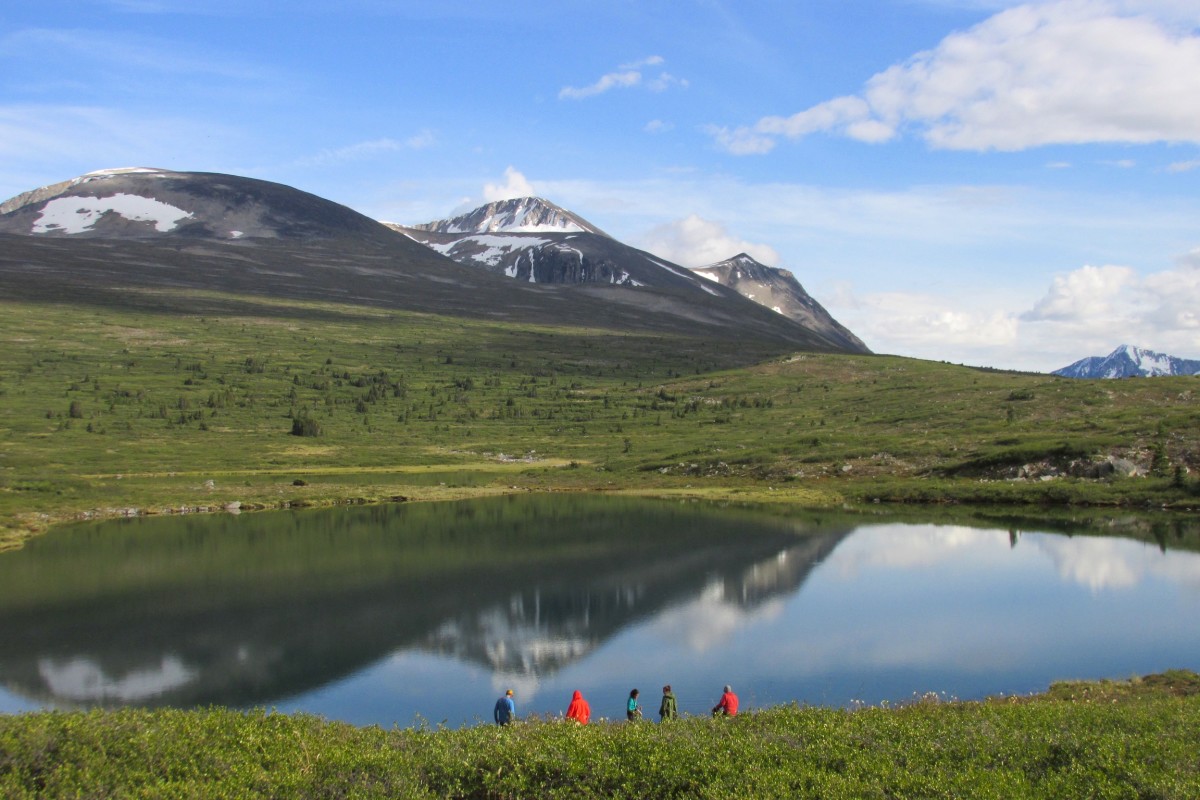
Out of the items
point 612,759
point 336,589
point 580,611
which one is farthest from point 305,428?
point 612,759

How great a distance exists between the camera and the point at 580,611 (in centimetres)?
4669

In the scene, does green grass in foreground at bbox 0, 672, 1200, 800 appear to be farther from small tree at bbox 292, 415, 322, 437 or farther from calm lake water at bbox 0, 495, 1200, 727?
small tree at bbox 292, 415, 322, 437

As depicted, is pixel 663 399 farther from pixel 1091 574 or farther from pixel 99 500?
pixel 1091 574

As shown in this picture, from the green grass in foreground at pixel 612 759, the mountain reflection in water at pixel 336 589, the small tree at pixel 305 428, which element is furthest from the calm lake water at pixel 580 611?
the small tree at pixel 305 428

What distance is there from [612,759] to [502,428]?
407ft

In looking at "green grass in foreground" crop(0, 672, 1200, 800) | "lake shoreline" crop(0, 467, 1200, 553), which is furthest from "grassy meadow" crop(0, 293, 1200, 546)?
"green grass in foreground" crop(0, 672, 1200, 800)

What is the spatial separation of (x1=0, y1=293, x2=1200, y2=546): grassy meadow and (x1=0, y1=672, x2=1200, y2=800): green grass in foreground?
6120 centimetres

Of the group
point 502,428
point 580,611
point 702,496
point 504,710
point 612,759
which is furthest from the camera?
point 502,428

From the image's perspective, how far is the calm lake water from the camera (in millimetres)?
34031

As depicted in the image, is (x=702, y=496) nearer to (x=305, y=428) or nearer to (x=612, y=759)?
(x=305, y=428)

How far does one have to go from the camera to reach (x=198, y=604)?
48906mm

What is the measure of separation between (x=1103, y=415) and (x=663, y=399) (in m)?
78.6

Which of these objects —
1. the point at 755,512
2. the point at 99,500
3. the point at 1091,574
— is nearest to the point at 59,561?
the point at 99,500

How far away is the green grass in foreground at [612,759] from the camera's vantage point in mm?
16516
